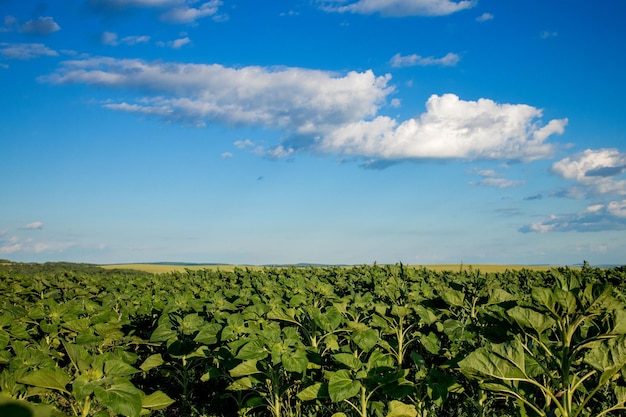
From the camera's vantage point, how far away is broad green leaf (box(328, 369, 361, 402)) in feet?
10.9

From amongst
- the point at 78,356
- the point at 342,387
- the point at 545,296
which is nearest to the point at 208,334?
the point at 78,356

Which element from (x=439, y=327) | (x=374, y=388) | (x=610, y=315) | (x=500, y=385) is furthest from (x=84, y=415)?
(x=439, y=327)

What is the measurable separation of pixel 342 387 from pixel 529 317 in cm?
136

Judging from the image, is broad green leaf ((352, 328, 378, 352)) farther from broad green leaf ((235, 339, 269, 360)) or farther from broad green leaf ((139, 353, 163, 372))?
broad green leaf ((139, 353, 163, 372))

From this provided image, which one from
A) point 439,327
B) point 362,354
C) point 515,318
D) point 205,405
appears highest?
point 515,318

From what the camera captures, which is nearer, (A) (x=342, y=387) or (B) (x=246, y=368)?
(A) (x=342, y=387)

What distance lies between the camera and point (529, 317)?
2732mm

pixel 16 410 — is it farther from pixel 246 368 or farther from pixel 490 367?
pixel 246 368

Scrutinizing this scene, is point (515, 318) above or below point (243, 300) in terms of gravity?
above

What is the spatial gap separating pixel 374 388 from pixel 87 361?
2.05 meters

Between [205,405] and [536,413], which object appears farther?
[205,405]

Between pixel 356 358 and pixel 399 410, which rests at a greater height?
pixel 356 358

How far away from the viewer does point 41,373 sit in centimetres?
303

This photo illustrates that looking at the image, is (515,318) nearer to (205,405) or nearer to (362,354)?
(362,354)
